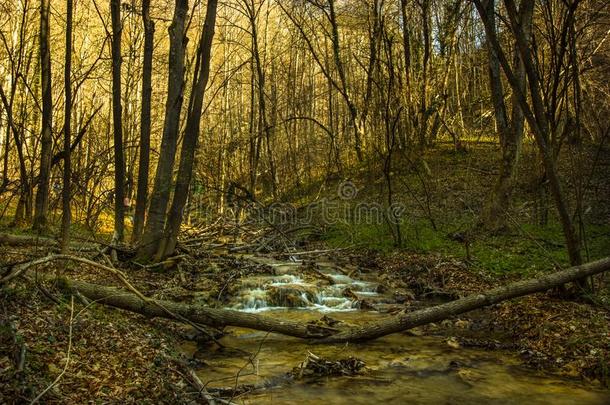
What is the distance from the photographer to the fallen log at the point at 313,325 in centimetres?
661

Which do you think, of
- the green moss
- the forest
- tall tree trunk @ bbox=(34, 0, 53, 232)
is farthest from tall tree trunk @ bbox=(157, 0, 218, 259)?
the green moss

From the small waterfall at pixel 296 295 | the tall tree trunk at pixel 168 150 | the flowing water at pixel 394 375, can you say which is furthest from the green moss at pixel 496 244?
A: the tall tree trunk at pixel 168 150

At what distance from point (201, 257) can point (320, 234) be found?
6.71m

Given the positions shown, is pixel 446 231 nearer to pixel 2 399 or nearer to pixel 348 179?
pixel 348 179

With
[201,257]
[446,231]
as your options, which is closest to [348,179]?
[446,231]

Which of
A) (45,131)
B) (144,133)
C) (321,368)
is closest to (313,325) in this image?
(321,368)

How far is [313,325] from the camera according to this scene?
7.04 m

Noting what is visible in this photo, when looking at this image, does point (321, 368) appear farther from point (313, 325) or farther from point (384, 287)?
point (384, 287)

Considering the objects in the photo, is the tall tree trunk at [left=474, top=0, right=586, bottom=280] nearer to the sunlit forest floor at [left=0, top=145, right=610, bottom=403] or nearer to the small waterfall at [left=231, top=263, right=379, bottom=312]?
the sunlit forest floor at [left=0, top=145, right=610, bottom=403]

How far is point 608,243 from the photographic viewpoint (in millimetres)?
10633

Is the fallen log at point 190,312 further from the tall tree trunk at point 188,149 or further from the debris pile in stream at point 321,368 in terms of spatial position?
the tall tree trunk at point 188,149

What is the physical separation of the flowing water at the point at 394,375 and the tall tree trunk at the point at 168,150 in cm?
364

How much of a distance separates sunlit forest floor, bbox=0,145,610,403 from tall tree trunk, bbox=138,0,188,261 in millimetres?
798

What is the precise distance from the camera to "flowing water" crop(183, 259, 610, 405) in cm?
552
